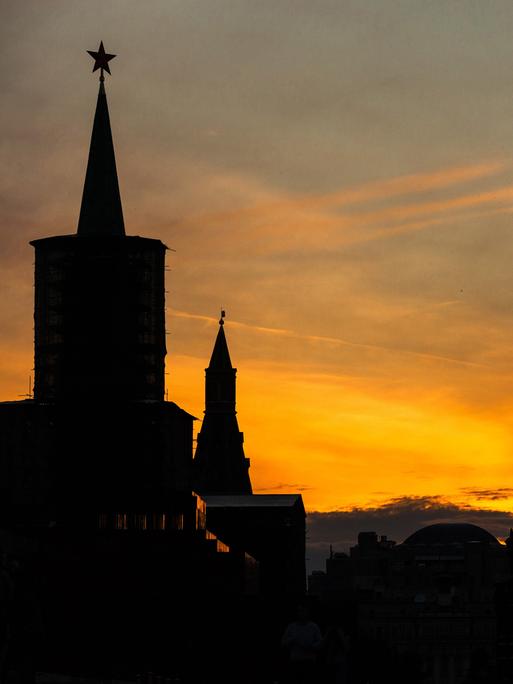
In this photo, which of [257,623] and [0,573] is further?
[257,623]

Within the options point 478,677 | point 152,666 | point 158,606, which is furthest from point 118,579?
point 478,677

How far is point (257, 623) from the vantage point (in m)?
191

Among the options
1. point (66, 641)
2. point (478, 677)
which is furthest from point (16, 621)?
point (66, 641)

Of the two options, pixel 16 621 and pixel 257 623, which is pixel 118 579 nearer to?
pixel 257 623

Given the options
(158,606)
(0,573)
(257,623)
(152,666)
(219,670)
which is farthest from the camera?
(257,623)

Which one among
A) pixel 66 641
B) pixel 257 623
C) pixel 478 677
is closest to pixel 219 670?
pixel 66 641

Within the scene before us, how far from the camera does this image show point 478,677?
51969 millimetres

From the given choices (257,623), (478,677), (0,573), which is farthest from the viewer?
(257,623)

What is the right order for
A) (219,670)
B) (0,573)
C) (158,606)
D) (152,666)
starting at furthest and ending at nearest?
1. (158,606)
2. (152,666)
3. (219,670)
4. (0,573)

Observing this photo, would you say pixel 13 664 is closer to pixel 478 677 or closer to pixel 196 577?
pixel 478 677

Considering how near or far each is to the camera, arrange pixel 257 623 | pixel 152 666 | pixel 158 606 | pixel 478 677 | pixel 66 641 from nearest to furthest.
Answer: pixel 478 677, pixel 152 666, pixel 66 641, pixel 158 606, pixel 257 623

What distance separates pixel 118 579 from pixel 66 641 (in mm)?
18861

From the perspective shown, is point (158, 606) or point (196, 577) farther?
point (196, 577)

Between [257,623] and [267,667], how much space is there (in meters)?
51.1
